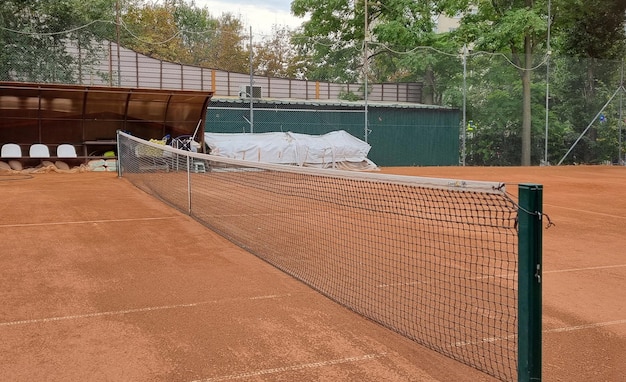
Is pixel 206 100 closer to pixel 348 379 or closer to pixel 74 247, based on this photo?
pixel 74 247

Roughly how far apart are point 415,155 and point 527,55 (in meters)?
7.46

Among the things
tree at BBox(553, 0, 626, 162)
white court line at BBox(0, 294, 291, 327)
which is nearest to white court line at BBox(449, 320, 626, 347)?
white court line at BBox(0, 294, 291, 327)

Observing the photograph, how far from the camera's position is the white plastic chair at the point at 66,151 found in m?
18.3

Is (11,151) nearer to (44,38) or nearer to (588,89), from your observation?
(44,38)

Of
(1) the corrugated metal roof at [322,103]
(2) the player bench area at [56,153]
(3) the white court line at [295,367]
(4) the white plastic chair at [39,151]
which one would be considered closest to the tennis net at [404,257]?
(3) the white court line at [295,367]

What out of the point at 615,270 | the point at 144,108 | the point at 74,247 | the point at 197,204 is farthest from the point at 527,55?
the point at 74,247

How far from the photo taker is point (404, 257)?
6.33 metres

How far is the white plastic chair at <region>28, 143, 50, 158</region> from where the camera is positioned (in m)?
17.9

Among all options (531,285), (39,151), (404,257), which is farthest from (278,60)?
(531,285)

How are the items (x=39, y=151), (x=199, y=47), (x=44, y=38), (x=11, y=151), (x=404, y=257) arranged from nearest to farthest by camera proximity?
(x=404, y=257), (x=11, y=151), (x=39, y=151), (x=44, y=38), (x=199, y=47)

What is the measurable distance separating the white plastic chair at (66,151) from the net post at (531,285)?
17962 mm

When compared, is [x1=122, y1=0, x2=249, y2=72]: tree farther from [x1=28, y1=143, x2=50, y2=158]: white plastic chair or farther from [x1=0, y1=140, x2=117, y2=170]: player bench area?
[x1=28, y1=143, x2=50, y2=158]: white plastic chair

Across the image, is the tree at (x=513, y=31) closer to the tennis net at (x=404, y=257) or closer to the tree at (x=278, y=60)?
the tree at (x=278, y=60)

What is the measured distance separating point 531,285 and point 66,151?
1830 centimetres
